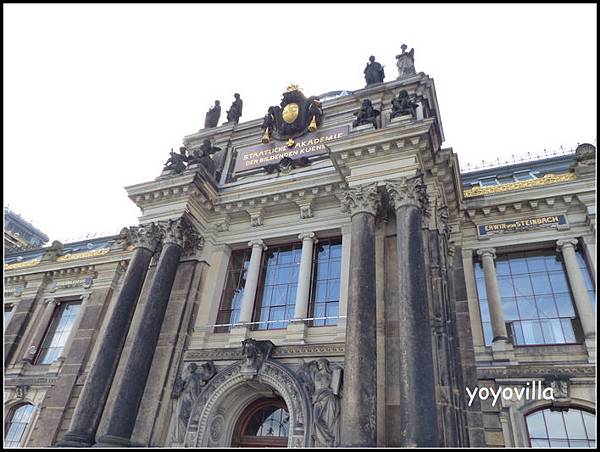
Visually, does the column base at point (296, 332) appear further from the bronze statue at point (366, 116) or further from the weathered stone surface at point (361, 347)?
the bronze statue at point (366, 116)

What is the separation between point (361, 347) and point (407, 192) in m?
4.54

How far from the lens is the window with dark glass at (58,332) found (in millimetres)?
21234

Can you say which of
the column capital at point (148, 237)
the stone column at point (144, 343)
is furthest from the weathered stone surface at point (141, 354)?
the column capital at point (148, 237)

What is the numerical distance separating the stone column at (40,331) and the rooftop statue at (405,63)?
2109 centimetres

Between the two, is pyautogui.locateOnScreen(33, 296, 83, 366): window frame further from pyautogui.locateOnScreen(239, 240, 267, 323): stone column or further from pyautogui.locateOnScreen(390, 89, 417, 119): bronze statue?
pyautogui.locateOnScreen(390, 89, 417, 119): bronze statue

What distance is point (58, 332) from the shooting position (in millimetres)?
22047

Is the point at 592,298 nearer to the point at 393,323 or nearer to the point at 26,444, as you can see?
the point at 393,323

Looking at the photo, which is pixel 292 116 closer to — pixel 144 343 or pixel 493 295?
pixel 493 295

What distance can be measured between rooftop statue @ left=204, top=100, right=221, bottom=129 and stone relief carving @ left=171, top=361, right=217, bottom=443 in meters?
11.9

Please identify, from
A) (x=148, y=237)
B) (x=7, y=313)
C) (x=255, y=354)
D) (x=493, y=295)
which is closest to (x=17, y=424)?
(x=7, y=313)

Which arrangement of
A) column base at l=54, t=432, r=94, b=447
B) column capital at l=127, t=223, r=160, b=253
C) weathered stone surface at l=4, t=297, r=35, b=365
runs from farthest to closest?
weathered stone surface at l=4, t=297, r=35, b=365 < column capital at l=127, t=223, r=160, b=253 < column base at l=54, t=432, r=94, b=447

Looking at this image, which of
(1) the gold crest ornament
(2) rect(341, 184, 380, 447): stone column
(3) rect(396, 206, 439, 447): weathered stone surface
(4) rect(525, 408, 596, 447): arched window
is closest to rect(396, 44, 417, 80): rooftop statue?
(1) the gold crest ornament

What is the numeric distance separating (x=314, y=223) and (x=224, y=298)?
4239 mm

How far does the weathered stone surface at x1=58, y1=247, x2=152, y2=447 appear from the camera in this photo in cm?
1180
